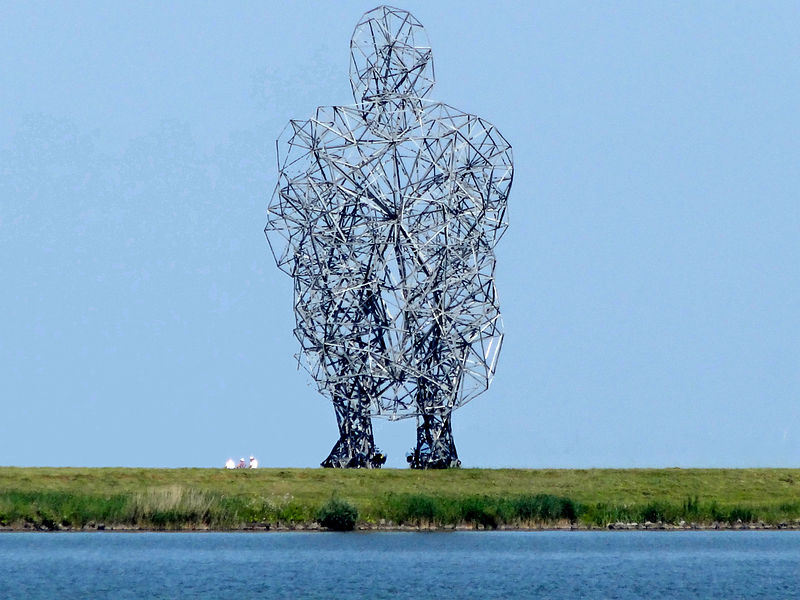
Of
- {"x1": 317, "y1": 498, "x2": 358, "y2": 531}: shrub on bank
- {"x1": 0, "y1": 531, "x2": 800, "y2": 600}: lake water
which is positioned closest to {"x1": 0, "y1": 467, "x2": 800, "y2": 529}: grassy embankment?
{"x1": 317, "y1": 498, "x2": 358, "y2": 531}: shrub on bank

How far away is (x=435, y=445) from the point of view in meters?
67.8

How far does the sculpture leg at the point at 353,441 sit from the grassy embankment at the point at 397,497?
2.28 m

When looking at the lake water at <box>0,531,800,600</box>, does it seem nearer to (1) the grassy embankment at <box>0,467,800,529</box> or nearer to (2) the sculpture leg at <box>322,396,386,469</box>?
(1) the grassy embankment at <box>0,467,800,529</box>

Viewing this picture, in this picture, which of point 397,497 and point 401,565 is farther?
point 397,497

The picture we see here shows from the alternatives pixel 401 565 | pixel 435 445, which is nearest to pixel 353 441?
pixel 435 445

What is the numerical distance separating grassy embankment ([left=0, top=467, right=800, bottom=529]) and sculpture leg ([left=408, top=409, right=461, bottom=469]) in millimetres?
1609

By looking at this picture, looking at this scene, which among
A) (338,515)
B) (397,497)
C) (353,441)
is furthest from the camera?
(353,441)

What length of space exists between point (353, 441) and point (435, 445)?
2818mm

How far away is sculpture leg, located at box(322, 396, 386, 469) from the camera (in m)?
67.2

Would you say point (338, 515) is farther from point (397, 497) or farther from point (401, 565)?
point (401, 565)

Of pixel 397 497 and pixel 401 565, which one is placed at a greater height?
pixel 397 497

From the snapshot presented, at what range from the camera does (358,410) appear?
220 ft

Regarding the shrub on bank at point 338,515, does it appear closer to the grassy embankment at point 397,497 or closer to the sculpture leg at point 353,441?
the grassy embankment at point 397,497

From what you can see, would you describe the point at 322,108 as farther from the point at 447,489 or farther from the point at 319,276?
the point at 447,489
